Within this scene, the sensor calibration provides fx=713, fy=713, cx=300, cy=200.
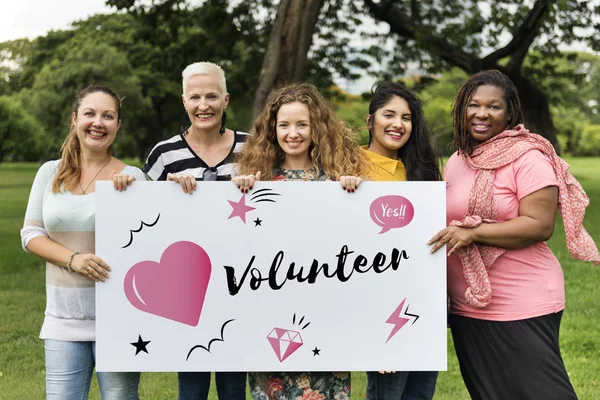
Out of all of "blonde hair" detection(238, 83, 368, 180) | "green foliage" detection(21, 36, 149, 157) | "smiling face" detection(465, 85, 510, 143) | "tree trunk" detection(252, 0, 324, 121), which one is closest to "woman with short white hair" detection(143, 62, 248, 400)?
"blonde hair" detection(238, 83, 368, 180)

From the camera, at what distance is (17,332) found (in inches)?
268

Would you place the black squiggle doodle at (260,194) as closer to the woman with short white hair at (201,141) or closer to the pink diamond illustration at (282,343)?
the woman with short white hair at (201,141)

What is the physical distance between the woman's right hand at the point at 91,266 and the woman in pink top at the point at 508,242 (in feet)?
4.91

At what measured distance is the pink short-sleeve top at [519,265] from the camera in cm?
309

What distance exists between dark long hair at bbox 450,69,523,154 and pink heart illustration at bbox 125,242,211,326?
1.31m

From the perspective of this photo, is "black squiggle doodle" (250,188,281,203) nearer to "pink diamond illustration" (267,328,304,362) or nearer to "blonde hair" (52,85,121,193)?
"pink diamond illustration" (267,328,304,362)

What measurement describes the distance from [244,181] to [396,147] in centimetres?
79

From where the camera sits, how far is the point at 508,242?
311cm

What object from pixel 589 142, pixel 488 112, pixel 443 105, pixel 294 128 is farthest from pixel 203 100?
pixel 589 142

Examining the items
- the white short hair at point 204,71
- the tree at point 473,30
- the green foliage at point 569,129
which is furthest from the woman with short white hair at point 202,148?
the green foliage at point 569,129

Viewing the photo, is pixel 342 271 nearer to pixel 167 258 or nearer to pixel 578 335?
pixel 167 258

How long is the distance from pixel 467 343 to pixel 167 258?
1444 millimetres

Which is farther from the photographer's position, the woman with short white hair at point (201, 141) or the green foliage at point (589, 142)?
the green foliage at point (589, 142)

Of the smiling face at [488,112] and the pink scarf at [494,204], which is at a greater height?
the smiling face at [488,112]
